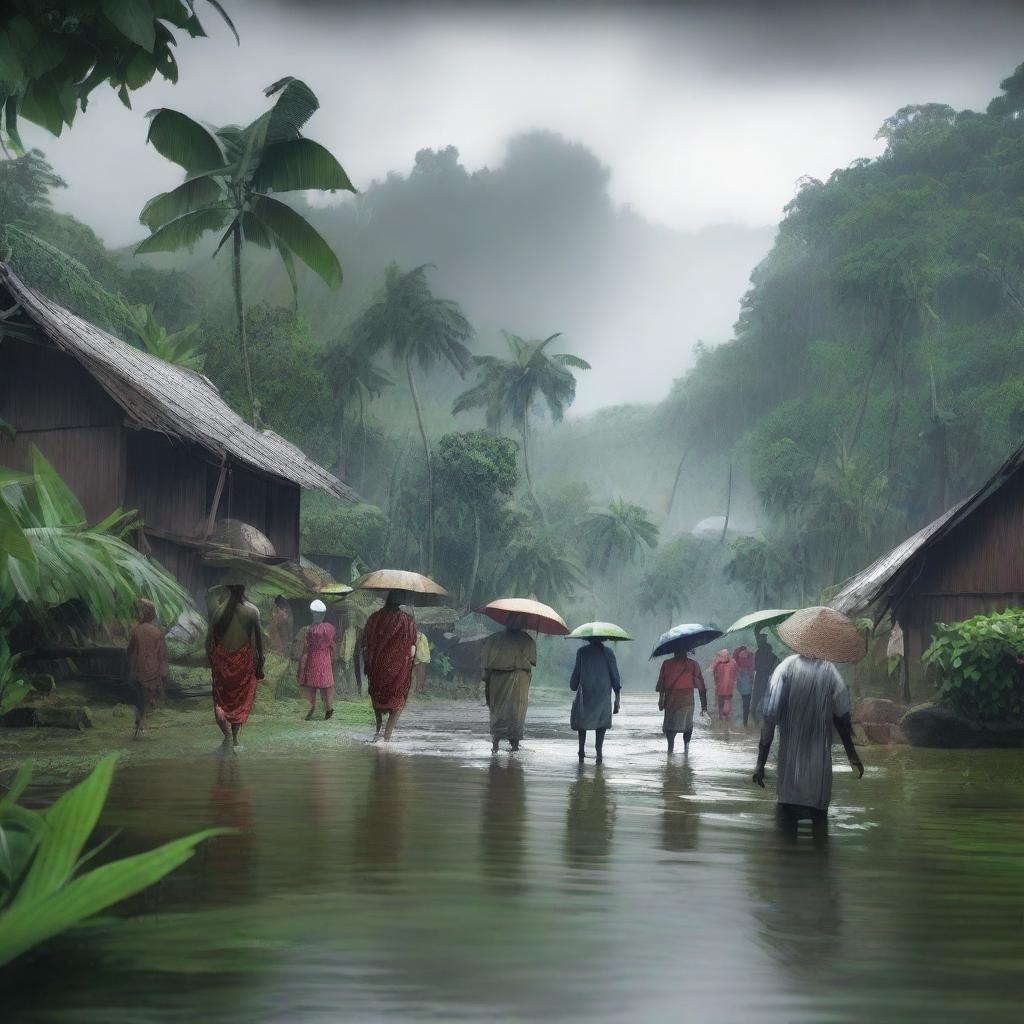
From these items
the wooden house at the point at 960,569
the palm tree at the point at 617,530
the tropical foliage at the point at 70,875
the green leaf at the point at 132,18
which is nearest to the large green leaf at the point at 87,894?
the tropical foliage at the point at 70,875

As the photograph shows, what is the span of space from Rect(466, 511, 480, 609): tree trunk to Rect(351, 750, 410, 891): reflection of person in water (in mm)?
47662

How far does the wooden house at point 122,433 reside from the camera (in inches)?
998

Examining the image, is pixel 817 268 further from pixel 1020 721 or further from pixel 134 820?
pixel 134 820

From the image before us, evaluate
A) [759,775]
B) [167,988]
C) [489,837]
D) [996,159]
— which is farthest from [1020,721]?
[996,159]

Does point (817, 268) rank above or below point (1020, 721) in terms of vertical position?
above

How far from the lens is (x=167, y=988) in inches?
204

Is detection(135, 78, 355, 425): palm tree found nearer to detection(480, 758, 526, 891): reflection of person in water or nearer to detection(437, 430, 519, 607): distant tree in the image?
detection(480, 758, 526, 891): reflection of person in water

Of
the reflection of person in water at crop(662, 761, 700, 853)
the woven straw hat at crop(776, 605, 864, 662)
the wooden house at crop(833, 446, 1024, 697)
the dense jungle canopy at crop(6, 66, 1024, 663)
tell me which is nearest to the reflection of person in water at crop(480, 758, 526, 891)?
the reflection of person in water at crop(662, 761, 700, 853)

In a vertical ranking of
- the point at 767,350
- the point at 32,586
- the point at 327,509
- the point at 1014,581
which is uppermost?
the point at 767,350

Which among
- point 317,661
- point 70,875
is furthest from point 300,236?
point 70,875

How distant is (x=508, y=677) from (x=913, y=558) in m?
10.6

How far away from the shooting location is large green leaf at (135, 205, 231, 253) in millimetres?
31453

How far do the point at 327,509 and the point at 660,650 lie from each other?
43.4 meters

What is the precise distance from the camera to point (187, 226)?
3234 centimetres
